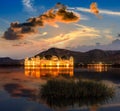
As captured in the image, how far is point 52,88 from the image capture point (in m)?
30.8

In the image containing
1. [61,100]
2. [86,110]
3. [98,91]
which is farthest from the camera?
[98,91]

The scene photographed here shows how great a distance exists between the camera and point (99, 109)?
81.4ft

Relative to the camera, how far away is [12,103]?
28469mm

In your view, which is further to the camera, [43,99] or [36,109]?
[43,99]

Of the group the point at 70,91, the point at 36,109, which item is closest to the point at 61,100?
the point at 70,91

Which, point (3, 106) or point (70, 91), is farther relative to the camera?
point (70, 91)

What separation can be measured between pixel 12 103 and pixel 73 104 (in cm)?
557

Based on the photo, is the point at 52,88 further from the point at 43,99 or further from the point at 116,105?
the point at 116,105

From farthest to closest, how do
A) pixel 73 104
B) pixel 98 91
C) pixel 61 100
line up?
pixel 98 91 → pixel 61 100 → pixel 73 104

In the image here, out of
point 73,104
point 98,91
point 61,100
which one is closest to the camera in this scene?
point 73,104

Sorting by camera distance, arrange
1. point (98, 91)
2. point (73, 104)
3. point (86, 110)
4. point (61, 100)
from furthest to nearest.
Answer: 1. point (98, 91)
2. point (61, 100)
3. point (73, 104)
4. point (86, 110)

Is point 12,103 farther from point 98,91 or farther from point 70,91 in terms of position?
point 98,91

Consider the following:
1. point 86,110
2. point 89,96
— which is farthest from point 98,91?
point 86,110

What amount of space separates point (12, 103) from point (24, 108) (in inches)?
Answer: 121
